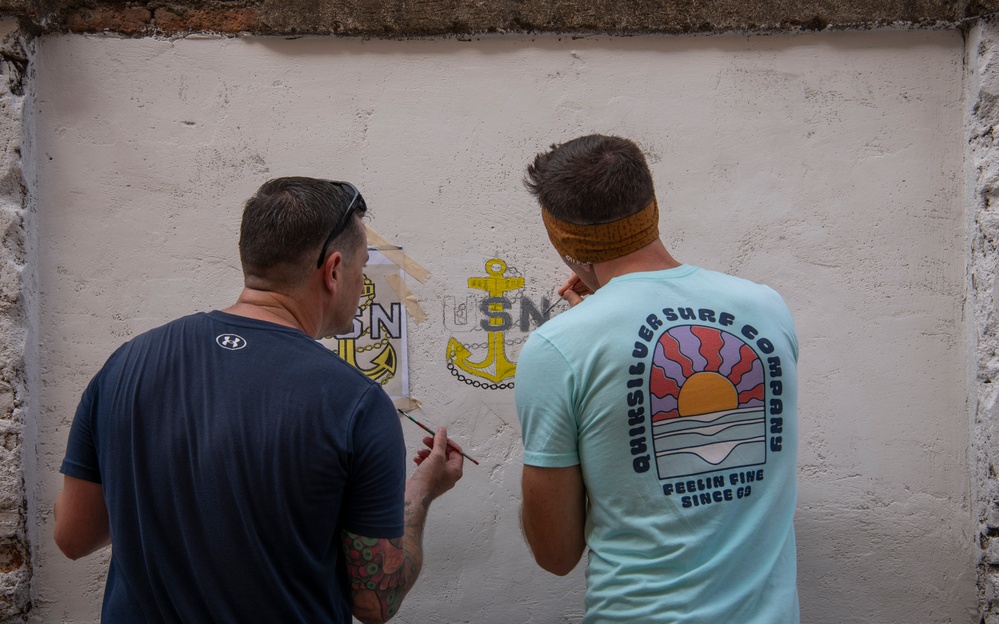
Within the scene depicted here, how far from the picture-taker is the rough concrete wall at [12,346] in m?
2.51

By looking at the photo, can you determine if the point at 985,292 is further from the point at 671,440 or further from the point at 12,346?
the point at 12,346

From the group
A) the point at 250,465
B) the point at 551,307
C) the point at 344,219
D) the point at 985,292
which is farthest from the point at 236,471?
the point at 985,292

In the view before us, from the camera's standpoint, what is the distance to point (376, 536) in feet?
5.18

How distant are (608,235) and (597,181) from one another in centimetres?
11

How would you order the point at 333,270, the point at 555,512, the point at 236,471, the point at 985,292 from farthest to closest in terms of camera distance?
the point at 985,292
the point at 333,270
the point at 555,512
the point at 236,471

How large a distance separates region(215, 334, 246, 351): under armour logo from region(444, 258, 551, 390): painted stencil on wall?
1.24 meters

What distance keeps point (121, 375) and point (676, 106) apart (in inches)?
78.9

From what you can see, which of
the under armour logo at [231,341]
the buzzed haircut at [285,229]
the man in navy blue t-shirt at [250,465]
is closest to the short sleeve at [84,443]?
the man in navy blue t-shirt at [250,465]

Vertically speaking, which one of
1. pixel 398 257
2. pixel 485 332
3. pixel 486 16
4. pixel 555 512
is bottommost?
pixel 555 512

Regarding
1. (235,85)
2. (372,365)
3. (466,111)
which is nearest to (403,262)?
(372,365)

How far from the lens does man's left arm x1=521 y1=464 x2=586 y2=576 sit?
1587 mm

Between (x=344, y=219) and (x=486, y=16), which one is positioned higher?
(x=486, y=16)

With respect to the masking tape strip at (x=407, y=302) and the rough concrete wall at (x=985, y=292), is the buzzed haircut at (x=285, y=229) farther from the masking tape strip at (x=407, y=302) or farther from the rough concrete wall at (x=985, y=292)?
the rough concrete wall at (x=985, y=292)

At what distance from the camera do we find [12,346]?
2518 mm
